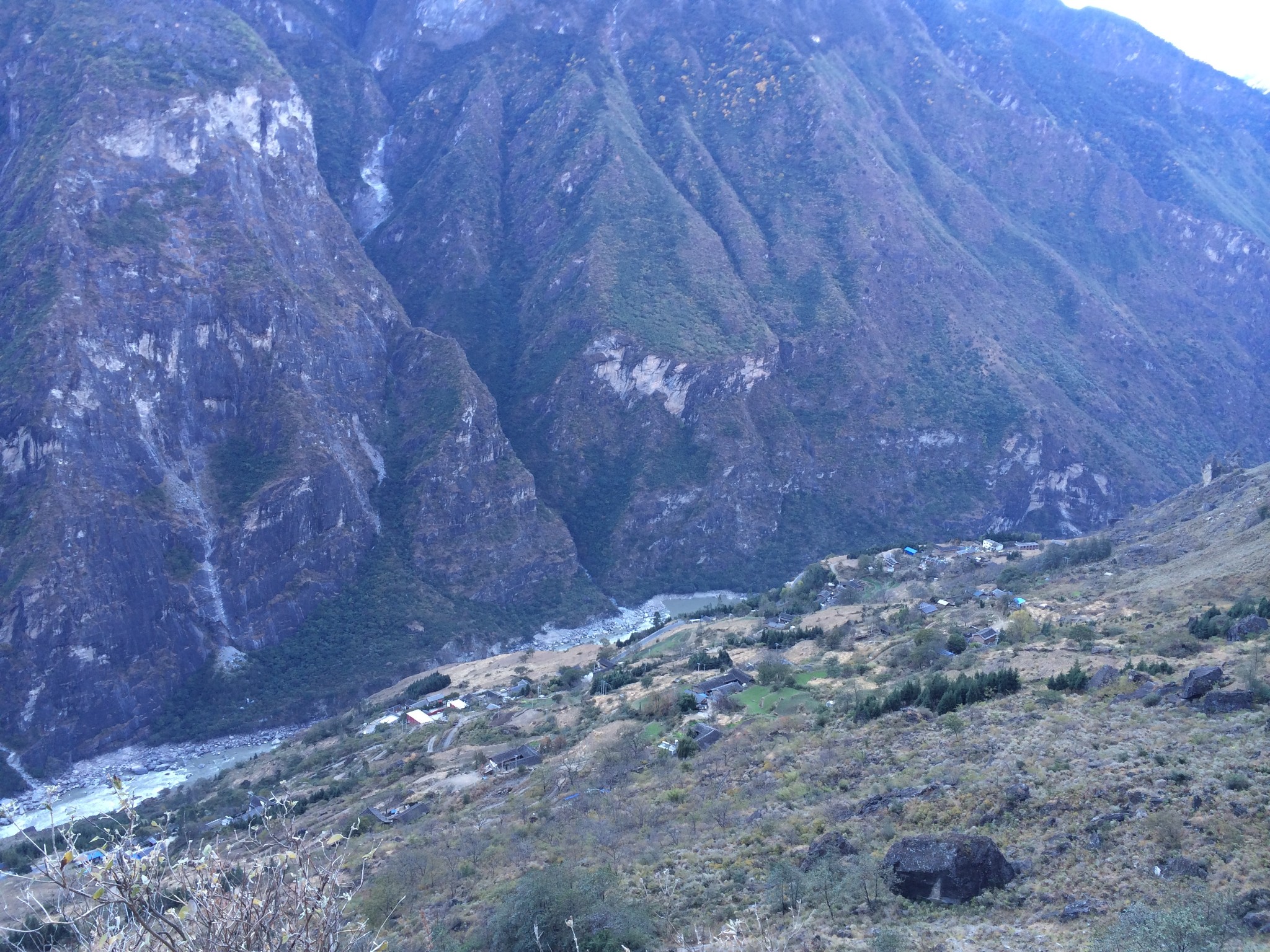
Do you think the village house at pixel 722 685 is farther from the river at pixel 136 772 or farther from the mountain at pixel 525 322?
the mountain at pixel 525 322

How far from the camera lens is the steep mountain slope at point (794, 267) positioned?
112 m

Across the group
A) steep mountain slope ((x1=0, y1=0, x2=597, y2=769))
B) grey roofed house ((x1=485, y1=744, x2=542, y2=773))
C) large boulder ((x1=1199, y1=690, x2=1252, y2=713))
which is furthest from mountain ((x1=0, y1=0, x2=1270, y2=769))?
large boulder ((x1=1199, y1=690, x2=1252, y2=713))

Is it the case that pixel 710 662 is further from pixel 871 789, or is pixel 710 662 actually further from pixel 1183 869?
pixel 1183 869

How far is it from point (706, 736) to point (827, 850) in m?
15.6

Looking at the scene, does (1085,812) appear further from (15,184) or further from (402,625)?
(15,184)

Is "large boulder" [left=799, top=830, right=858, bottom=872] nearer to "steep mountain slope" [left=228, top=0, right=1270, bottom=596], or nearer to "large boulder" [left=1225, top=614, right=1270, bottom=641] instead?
"large boulder" [left=1225, top=614, right=1270, bottom=641]

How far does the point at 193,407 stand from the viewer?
87.9 m

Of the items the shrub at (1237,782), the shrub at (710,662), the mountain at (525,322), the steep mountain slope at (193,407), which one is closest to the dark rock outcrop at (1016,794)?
the shrub at (1237,782)

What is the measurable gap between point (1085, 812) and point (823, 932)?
7.77 metres

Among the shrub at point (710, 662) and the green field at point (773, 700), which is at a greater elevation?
the green field at point (773, 700)

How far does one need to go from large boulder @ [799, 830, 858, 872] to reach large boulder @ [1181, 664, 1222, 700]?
12211 mm

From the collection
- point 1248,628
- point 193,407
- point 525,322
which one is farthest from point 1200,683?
point 525,322

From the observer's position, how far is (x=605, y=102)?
13975 centimetres

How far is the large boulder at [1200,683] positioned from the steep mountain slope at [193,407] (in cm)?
7006
